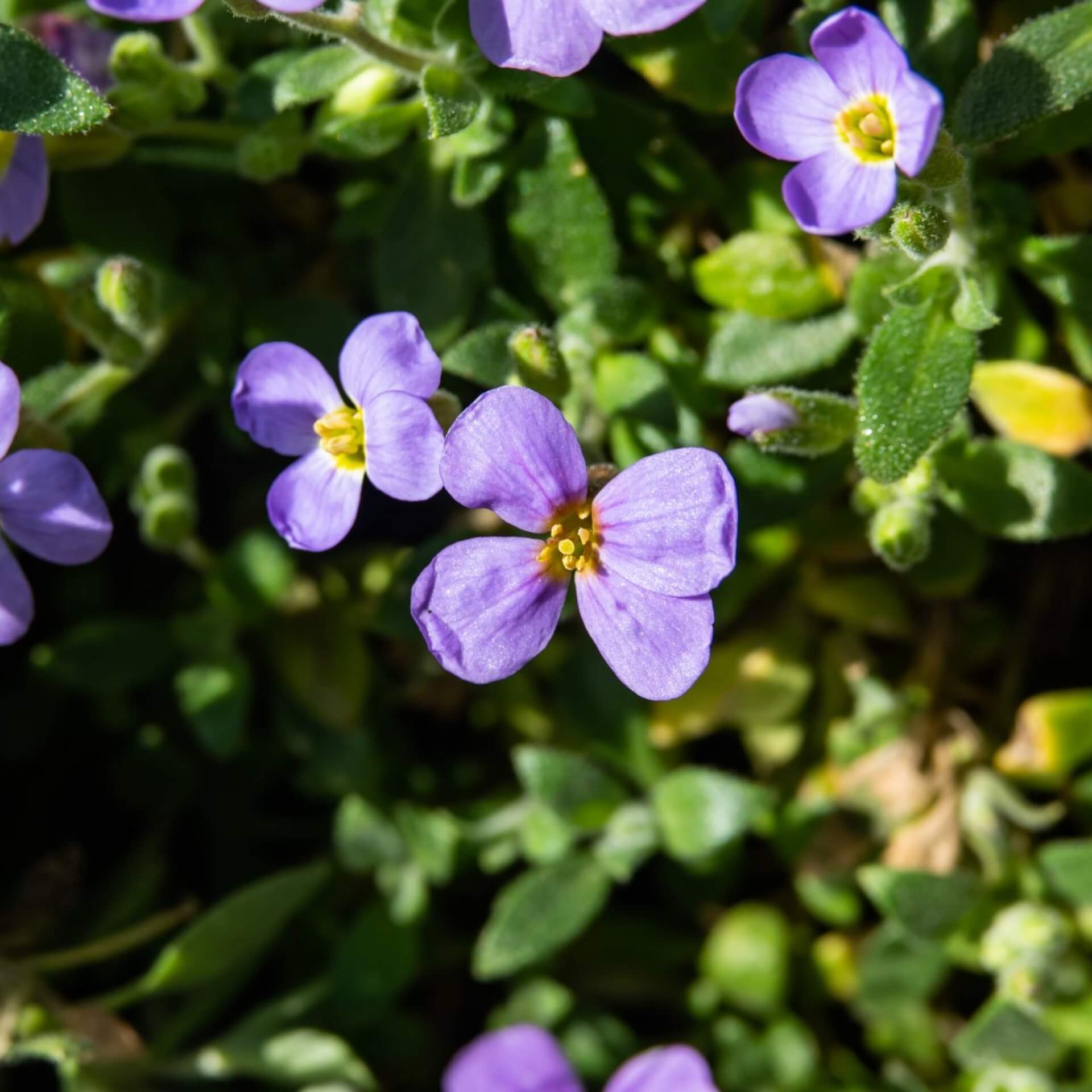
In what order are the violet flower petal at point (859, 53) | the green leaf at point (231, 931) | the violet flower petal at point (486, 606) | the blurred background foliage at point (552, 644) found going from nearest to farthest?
the violet flower petal at point (859, 53) → the violet flower petal at point (486, 606) → the blurred background foliage at point (552, 644) → the green leaf at point (231, 931)

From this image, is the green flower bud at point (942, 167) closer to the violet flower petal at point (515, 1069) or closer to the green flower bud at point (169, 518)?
the green flower bud at point (169, 518)

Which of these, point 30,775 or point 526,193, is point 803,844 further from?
point 30,775

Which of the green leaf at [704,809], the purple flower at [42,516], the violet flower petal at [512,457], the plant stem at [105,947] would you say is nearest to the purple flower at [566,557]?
the violet flower petal at [512,457]

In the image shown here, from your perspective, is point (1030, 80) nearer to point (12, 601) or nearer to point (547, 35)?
point (547, 35)

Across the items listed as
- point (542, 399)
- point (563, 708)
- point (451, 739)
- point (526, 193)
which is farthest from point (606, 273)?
point (451, 739)

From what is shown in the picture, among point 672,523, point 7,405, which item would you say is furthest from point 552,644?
point 7,405

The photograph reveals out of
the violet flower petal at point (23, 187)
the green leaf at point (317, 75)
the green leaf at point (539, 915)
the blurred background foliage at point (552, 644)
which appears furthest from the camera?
the green leaf at point (539, 915)

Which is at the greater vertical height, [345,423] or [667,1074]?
[345,423]
